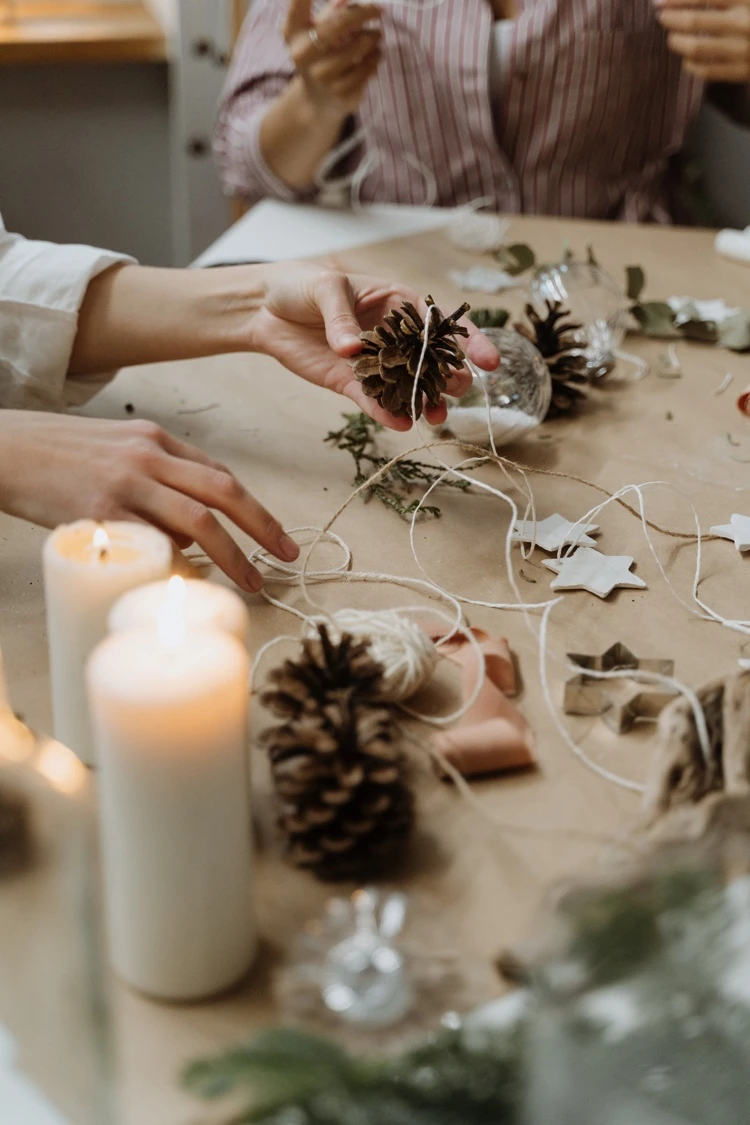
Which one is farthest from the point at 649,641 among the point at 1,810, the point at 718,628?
the point at 1,810

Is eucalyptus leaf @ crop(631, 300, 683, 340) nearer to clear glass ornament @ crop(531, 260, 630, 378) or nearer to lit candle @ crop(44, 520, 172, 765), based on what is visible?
clear glass ornament @ crop(531, 260, 630, 378)

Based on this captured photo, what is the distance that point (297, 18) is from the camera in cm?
134

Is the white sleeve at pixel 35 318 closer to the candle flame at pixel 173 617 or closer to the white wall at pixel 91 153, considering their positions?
the candle flame at pixel 173 617

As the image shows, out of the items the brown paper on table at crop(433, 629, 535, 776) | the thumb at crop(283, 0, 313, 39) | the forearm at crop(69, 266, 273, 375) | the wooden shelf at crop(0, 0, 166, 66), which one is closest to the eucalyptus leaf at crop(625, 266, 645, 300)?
the forearm at crop(69, 266, 273, 375)

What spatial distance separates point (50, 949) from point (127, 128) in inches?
78.5

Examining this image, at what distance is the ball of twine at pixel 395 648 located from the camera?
616 millimetres

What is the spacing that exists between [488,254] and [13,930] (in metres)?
1.09

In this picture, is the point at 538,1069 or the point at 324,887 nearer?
the point at 538,1069

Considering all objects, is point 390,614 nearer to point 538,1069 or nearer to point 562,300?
point 538,1069

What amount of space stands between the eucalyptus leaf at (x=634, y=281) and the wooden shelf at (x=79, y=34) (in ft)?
4.25

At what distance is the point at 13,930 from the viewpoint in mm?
481

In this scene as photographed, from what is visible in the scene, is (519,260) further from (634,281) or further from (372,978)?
(372,978)

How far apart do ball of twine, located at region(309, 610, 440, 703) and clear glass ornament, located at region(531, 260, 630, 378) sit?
53 cm

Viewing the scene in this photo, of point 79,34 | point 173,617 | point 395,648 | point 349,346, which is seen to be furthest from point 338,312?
point 79,34
